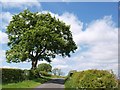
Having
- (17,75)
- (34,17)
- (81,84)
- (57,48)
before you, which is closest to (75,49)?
(57,48)

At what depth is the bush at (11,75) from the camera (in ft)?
140

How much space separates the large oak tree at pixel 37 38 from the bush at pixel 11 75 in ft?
25.0

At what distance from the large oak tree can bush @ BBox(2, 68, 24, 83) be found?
299 inches

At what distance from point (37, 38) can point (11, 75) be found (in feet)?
38.4

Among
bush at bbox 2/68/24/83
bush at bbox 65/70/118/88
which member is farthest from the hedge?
bush at bbox 65/70/118/88

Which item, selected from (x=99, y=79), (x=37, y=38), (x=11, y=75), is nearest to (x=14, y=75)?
(x=11, y=75)

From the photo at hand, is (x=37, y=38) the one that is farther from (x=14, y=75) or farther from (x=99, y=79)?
(x=99, y=79)

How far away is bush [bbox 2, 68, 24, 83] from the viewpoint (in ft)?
140

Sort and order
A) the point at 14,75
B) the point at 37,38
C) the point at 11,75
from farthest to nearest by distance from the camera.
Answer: the point at 37,38 < the point at 14,75 < the point at 11,75

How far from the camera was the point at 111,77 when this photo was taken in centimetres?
1591

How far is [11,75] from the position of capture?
4522 centimetres

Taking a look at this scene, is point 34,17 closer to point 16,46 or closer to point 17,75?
point 16,46

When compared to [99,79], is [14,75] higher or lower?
lower

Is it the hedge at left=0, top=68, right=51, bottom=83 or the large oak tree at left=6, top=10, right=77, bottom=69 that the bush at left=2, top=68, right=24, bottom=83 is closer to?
the hedge at left=0, top=68, right=51, bottom=83
